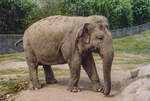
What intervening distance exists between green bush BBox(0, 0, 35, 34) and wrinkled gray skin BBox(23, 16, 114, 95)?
12.5 meters

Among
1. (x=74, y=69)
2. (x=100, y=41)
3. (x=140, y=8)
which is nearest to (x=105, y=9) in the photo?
(x=140, y=8)

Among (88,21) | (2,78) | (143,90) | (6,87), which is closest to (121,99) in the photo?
(143,90)

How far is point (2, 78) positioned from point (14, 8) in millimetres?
11243

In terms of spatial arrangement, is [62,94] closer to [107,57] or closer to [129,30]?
[107,57]

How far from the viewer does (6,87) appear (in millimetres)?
8156

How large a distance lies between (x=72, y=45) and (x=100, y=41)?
0.81 m

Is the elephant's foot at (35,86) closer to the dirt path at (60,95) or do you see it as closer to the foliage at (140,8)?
the dirt path at (60,95)

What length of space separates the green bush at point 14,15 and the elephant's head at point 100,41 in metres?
13.8

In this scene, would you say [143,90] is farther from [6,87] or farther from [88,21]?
[6,87]

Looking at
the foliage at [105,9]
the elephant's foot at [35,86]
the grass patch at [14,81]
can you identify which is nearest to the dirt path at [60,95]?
the elephant's foot at [35,86]

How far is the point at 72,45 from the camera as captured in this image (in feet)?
22.2

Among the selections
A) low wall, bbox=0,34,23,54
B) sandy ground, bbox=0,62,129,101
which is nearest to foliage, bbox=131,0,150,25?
low wall, bbox=0,34,23,54

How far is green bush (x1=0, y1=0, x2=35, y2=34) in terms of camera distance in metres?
19.4

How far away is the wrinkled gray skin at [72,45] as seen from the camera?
20.7 ft
